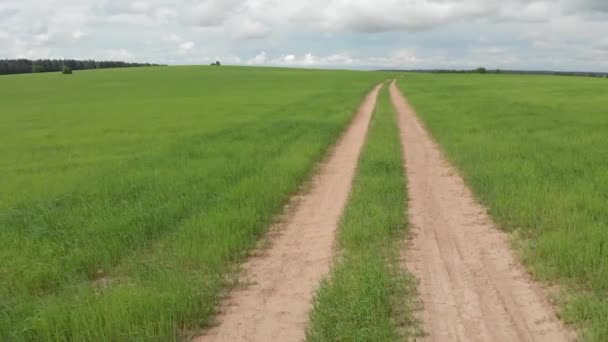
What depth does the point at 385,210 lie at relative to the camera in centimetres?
858

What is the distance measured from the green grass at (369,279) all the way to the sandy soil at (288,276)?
20 centimetres

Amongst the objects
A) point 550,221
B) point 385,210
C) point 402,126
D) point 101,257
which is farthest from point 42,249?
point 402,126

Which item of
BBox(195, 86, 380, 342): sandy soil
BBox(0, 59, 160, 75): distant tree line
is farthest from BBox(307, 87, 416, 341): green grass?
BBox(0, 59, 160, 75): distant tree line

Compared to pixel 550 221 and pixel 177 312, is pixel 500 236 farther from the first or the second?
pixel 177 312

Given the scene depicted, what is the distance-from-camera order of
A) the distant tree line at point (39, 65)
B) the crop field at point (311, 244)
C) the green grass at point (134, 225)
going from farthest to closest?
the distant tree line at point (39, 65)
the green grass at point (134, 225)
the crop field at point (311, 244)

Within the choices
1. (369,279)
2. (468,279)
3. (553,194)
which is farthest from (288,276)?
(553,194)

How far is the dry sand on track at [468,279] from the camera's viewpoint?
485 centimetres

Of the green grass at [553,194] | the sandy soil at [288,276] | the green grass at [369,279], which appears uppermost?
the green grass at [553,194]

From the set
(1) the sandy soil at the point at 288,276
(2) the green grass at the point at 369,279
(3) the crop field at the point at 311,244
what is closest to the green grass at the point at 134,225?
(3) the crop field at the point at 311,244

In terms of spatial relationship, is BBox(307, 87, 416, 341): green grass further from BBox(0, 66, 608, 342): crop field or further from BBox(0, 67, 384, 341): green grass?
BBox(0, 67, 384, 341): green grass

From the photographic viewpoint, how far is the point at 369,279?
5691 mm

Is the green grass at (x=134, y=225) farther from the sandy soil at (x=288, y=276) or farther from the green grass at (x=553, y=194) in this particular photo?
the green grass at (x=553, y=194)

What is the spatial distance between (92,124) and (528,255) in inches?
1006

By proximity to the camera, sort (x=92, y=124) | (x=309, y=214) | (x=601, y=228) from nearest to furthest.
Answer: (x=601, y=228), (x=309, y=214), (x=92, y=124)
